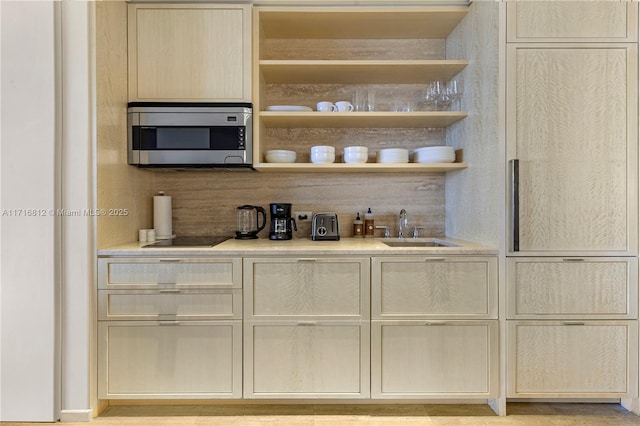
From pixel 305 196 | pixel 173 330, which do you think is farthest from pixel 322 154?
pixel 173 330

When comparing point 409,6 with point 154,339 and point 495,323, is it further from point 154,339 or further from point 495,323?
point 154,339

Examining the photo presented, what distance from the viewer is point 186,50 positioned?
2201mm

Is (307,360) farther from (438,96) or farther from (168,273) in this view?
(438,96)

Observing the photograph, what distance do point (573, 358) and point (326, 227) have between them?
1.45m

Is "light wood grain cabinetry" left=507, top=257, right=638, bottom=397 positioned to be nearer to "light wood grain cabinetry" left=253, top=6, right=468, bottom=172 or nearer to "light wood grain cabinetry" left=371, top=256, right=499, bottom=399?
"light wood grain cabinetry" left=371, top=256, right=499, bottom=399

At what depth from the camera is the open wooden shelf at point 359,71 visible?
2219 mm

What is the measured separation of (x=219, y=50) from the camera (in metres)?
2.20

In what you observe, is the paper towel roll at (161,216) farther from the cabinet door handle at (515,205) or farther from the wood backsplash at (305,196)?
the cabinet door handle at (515,205)

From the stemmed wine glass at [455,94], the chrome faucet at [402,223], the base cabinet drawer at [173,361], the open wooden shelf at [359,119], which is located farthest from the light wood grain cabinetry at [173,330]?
the stemmed wine glass at [455,94]

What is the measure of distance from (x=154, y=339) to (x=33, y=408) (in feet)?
2.09

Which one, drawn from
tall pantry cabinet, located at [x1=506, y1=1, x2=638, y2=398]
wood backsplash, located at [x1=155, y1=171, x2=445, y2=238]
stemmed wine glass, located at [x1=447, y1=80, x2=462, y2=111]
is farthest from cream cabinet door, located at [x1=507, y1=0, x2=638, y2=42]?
wood backsplash, located at [x1=155, y1=171, x2=445, y2=238]

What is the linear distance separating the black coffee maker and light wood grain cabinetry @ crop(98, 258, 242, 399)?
0.52m

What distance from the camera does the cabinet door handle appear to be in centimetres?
191

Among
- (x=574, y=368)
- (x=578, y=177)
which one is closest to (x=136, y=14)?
(x=578, y=177)
